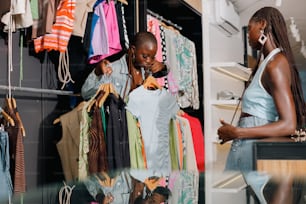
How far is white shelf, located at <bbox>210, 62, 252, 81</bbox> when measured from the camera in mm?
1996

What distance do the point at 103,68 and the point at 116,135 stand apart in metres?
0.26

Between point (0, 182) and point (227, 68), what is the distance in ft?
3.92

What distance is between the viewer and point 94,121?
156 centimetres

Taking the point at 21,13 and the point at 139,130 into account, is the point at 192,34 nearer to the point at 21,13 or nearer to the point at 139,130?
the point at 139,130

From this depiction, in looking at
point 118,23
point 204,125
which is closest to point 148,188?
point 118,23

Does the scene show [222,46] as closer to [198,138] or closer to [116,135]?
[198,138]

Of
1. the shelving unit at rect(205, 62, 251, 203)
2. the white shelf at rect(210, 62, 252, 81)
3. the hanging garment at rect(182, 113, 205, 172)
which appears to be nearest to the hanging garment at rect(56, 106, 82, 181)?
the hanging garment at rect(182, 113, 205, 172)

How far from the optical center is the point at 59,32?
1.58 m

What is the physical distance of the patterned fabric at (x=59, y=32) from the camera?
1.57 meters

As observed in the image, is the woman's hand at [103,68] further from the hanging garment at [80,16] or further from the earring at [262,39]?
the earring at [262,39]

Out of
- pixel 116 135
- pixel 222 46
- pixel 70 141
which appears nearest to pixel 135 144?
pixel 116 135

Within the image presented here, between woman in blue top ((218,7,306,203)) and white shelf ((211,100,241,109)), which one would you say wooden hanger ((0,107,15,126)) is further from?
white shelf ((211,100,241,109))

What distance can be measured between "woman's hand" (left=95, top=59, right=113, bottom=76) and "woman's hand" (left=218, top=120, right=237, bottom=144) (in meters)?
0.49

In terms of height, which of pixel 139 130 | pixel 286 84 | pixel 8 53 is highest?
pixel 8 53
